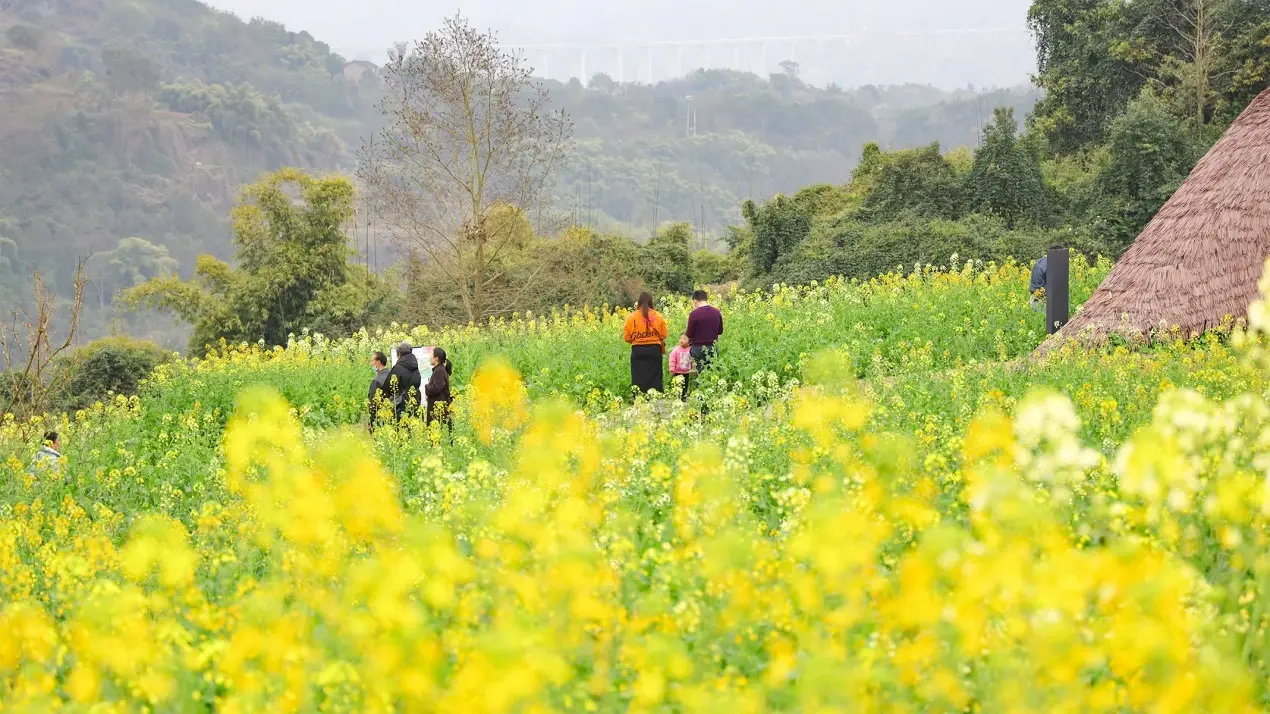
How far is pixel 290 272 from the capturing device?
34.7m

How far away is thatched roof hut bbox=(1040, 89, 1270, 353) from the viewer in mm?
10773

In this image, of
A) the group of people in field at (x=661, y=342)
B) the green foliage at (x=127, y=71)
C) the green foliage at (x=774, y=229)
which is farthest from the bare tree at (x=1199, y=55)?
the green foliage at (x=127, y=71)

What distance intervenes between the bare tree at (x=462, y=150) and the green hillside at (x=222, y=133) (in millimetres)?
44289

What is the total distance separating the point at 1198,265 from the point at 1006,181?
1581 cm

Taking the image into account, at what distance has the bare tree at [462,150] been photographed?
21.1 m

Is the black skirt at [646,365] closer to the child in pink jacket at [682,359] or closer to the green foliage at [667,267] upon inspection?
the child in pink jacket at [682,359]

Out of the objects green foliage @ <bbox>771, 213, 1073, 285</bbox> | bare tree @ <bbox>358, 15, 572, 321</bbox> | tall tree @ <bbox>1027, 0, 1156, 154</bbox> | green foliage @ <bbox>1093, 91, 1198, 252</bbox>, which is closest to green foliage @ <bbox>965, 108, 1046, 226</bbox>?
green foliage @ <bbox>771, 213, 1073, 285</bbox>

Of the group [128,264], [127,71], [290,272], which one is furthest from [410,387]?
[127,71]

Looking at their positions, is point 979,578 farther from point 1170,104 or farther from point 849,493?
point 1170,104

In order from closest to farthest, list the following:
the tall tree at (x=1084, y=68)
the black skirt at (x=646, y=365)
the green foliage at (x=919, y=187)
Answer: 1. the black skirt at (x=646, y=365)
2. the green foliage at (x=919, y=187)
3. the tall tree at (x=1084, y=68)

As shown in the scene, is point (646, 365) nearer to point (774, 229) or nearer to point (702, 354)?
point (702, 354)

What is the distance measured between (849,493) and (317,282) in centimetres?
3253

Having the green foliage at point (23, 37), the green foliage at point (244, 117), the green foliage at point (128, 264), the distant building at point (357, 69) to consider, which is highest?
the green foliage at point (23, 37)

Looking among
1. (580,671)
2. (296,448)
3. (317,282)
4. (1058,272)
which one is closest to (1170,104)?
(1058,272)
